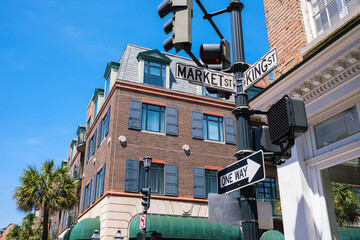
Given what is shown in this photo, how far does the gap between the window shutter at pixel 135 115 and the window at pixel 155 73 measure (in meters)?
2.07

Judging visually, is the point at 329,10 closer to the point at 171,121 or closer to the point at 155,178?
the point at 155,178

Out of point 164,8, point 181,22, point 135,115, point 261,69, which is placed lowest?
point 261,69

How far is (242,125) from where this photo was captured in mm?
4410

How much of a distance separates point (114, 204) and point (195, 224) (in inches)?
188

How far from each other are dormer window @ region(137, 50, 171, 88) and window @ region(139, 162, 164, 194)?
5.79 meters

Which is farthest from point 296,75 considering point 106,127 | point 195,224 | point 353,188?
point 106,127

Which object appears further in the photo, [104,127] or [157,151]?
[104,127]

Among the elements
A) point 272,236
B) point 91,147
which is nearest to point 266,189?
point 272,236

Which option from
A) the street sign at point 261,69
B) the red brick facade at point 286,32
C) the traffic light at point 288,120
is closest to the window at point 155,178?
the red brick facade at point 286,32

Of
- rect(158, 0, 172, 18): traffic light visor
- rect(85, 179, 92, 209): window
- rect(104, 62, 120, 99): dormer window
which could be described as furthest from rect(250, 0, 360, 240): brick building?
rect(85, 179, 92, 209): window

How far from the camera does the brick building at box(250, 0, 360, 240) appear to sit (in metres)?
6.52

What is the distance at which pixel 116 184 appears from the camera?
→ 20.8m

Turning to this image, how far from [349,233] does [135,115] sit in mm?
17271

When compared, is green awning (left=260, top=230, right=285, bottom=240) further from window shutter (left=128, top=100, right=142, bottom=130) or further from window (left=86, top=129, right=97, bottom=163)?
window (left=86, top=129, right=97, bottom=163)
